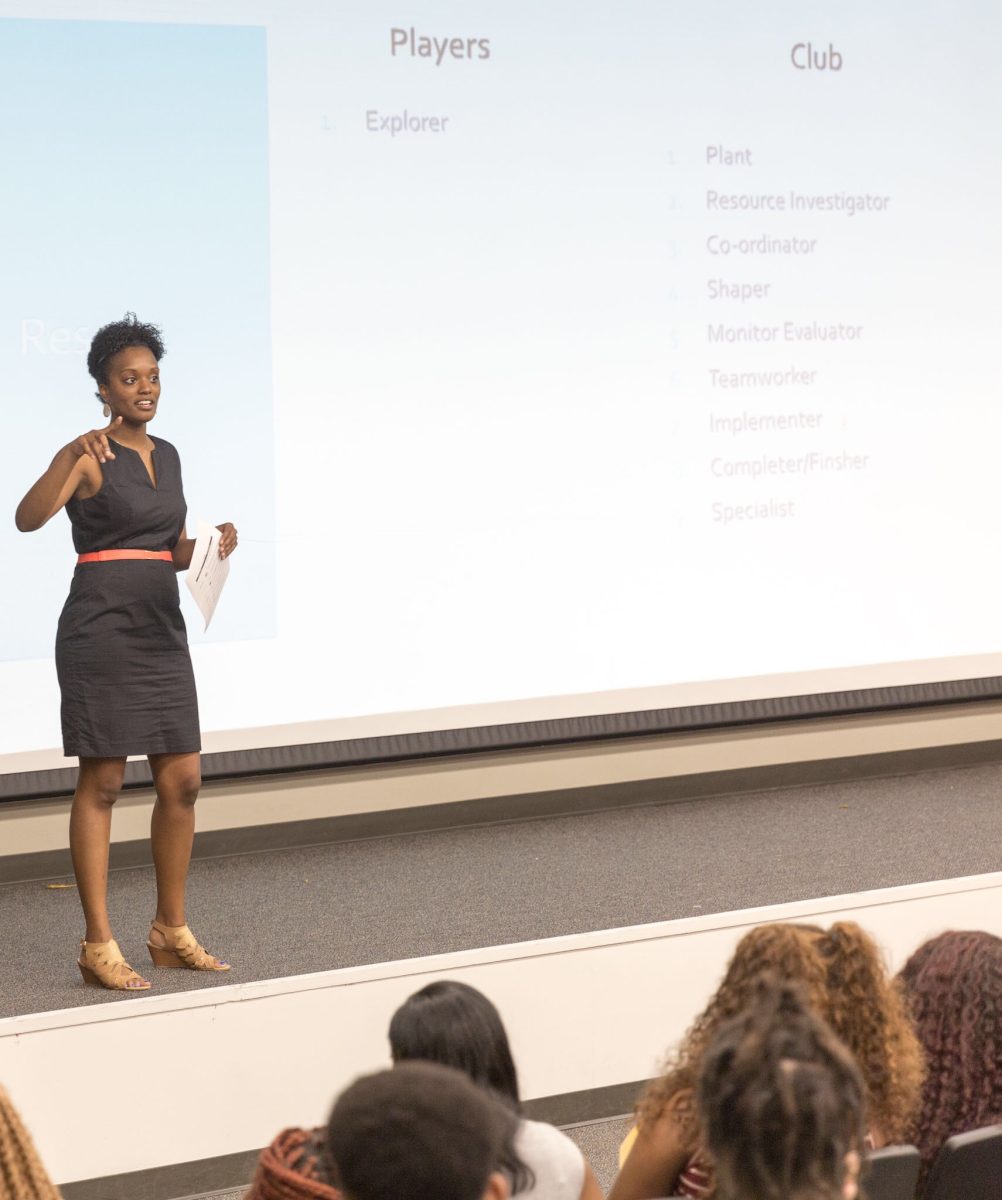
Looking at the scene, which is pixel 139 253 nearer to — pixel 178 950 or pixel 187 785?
pixel 187 785

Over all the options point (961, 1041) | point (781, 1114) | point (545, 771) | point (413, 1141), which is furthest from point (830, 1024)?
point (545, 771)

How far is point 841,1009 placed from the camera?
179 centimetres

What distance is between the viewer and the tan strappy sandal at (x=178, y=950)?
305cm

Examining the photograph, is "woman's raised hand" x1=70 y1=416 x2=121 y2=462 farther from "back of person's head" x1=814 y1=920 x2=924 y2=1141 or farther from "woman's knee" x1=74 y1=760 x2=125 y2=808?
"back of person's head" x1=814 y1=920 x2=924 y2=1141

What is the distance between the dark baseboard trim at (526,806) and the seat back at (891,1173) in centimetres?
272

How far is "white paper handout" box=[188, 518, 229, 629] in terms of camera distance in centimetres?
289

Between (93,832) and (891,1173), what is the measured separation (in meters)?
1.78

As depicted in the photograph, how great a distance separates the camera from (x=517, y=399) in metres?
4.23

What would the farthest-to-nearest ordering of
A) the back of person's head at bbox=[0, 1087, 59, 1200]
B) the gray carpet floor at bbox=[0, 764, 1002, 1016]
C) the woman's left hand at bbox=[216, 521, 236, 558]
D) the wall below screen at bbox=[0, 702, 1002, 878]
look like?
1. the wall below screen at bbox=[0, 702, 1002, 878]
2. the gray carpet floor at bbox=[0, 764, 1002, 1016]
3. the woman's left hand at bbox=[216, 521, 236, 558]
4. the back of person's head at bbox=[0, 1087, 59, 1200]

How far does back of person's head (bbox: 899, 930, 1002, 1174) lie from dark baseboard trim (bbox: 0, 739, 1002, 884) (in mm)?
2531

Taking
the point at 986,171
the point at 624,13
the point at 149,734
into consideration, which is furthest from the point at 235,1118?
the point at 986,171

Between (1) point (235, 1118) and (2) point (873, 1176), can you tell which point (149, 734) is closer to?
(1) point (235, 1118)

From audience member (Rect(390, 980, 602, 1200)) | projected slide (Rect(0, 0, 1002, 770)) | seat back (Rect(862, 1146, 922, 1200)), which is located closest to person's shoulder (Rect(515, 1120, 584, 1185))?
audience member (Rect(390, 980, 602, 1200))

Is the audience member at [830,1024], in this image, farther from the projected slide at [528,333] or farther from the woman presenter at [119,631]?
the projected slide at [528,333]
